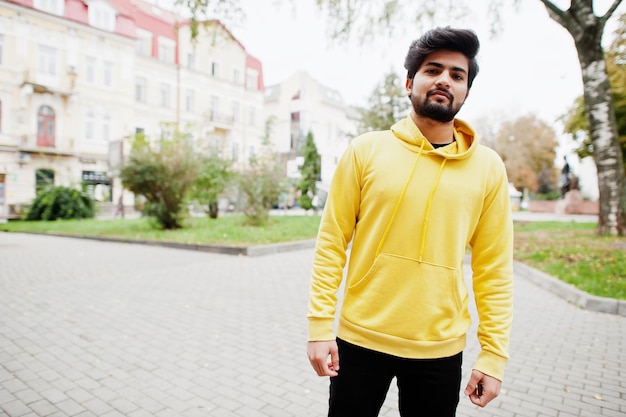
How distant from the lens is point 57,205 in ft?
71.1

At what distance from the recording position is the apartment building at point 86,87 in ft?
88.0

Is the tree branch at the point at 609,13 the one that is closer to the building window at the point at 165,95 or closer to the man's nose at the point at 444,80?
the man's nose at the point at 444,80

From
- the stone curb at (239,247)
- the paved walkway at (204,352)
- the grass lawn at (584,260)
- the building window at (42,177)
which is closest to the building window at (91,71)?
the building window at (42,177)

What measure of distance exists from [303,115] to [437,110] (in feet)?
166

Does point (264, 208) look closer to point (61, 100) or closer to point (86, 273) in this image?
point (86, 273)

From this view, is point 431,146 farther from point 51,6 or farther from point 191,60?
point 191,60

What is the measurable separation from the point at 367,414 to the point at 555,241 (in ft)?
39.9

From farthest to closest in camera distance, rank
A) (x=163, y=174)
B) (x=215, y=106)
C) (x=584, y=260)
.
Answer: (x=215, y=106) → (x=163, y=174) → (x=584, y=260)

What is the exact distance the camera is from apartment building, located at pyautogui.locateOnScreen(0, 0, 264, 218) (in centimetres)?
2683

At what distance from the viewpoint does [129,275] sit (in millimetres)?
7754

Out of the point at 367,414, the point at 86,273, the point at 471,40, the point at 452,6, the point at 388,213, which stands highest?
the point at 452,6

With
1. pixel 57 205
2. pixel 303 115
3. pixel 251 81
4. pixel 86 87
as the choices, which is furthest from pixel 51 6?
pixel 303 115

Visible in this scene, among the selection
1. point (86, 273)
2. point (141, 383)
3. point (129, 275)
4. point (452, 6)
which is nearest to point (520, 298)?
point (141, 383)

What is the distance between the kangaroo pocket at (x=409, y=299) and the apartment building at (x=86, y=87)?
2222 centimetres
